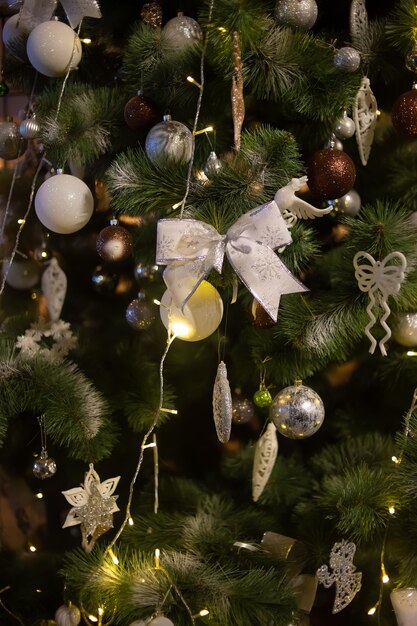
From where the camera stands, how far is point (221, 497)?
49.5 inches

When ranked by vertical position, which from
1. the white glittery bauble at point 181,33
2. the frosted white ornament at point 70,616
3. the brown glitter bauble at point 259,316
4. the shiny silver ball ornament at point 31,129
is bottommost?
the frosted white ornament at point 70,616

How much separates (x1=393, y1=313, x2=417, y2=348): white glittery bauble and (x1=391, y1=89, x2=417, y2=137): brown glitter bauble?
248mm

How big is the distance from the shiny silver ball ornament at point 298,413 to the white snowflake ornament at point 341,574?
0.16 meters

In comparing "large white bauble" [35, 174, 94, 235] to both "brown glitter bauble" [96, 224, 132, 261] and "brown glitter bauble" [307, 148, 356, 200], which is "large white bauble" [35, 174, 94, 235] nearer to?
"brown glitter bauble" [96, 224, 132, 261]

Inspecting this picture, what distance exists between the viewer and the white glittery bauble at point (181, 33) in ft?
3.18

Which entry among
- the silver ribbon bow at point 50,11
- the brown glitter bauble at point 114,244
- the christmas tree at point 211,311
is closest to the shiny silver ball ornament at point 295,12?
the christmas tree at point 211,311

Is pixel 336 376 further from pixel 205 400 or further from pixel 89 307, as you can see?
pixel 89 307

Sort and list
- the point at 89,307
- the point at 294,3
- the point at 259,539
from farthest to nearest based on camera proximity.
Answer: the point at 89,307
the point at 259,539
the point at 294,3

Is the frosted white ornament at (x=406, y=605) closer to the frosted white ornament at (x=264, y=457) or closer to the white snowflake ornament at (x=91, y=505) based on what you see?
the frosted white ornament at (x=264, y=457)

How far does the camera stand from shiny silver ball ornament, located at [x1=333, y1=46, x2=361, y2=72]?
0.93 meters

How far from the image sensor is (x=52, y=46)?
99 cm

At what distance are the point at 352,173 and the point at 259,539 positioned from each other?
1.88ft

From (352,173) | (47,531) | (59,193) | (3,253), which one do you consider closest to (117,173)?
(59,193)

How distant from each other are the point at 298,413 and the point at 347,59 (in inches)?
18.0
